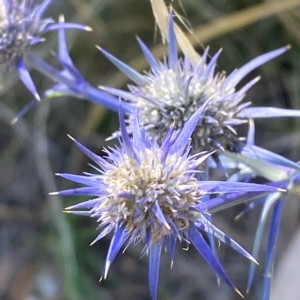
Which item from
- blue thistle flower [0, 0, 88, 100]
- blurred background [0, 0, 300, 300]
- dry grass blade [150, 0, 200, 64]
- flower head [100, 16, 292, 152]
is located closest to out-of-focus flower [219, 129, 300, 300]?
flower head [100, 16, 292, 152]

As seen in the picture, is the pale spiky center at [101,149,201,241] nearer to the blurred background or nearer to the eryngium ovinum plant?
the eryngium ovinum plant

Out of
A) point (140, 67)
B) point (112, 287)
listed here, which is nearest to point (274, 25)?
point (140, 67)

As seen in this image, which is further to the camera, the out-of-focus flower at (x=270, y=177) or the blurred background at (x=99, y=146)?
the blurred background at (x=99, y=146)

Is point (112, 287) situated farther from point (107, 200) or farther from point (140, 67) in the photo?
point (107, 200)

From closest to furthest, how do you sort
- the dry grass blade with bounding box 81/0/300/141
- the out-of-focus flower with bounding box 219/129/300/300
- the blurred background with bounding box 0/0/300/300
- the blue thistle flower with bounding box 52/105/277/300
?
the blue thistle flower with bounding box 52/105/277/300
the out-of-focus flower with bounding box 219/129/300/300
the dry grass blade with bounding box 81/0/300/141
the blurred background with bounding box 0/0/300/300

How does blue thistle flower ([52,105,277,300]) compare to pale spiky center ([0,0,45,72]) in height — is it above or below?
below

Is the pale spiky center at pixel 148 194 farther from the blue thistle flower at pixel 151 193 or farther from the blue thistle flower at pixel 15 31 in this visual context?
the blue thistle flower at pixel 15 31

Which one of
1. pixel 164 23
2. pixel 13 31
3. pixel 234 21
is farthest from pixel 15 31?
pixel 234 21

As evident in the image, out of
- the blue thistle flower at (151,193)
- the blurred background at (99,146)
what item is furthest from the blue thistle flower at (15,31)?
the blurred background at (99,146)

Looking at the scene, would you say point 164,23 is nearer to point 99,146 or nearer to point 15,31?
point 15,31
